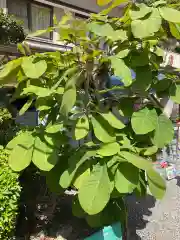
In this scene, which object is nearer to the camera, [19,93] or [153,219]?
[19,93]

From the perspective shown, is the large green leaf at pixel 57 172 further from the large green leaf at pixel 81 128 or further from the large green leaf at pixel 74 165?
the large green leaf at pixel 81 128

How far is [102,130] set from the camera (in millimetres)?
2566

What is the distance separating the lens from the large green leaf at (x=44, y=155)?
2.52 metres

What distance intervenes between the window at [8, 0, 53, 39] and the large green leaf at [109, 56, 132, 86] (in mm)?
8219

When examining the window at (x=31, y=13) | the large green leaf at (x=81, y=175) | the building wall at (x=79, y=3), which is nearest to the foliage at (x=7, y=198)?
the large green leaf at (x=81, y=175)

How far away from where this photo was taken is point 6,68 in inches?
101

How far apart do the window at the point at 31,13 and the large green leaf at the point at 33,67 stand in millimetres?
8011

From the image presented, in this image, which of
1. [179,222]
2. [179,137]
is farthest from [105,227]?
[179,137]

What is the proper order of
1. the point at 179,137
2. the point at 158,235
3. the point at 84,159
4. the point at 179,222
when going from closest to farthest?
the point at 84,159 < the point at 158,235 < the point at 179,222 < the point at 179,137

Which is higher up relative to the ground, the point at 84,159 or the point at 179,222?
the point at 84,159

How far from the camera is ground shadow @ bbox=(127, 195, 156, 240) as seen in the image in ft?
13.4

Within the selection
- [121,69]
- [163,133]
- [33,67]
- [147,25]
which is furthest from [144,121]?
[33,67]

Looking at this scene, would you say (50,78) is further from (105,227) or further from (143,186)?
(105,227)

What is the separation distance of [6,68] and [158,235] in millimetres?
3225
